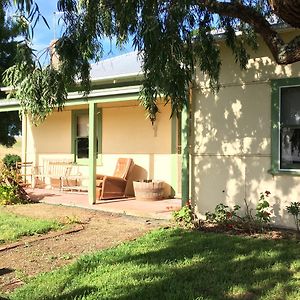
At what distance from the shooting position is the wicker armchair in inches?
477

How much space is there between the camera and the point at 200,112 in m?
9.34

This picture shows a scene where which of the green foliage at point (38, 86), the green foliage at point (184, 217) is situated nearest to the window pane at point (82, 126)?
the green foliage at point (184, 217)

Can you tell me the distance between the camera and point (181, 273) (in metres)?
5.83

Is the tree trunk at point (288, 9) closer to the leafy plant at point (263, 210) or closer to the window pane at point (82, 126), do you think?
the leafy plant at point (263, 210)

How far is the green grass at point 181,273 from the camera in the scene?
519 centimetres

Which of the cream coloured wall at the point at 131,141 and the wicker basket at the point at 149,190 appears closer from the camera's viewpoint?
the wicker basket at the point at 149,190

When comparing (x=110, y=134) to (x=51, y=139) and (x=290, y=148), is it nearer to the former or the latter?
(x=51, y=139)

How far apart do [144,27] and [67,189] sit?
969 cm

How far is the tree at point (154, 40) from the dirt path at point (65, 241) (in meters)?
2.09

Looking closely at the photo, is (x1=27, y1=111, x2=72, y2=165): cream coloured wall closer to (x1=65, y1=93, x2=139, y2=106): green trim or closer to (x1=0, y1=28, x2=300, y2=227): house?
(x1=65, y1=93, x2=139, y2=106): green trim

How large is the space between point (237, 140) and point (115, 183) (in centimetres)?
448

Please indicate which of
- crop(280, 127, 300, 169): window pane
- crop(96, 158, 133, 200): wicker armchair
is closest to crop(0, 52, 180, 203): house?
crop(96, 158, 133, 200): wicker armchair

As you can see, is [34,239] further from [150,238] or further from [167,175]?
[167,175]

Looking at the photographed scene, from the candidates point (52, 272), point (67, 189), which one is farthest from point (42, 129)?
point (52, 272)
